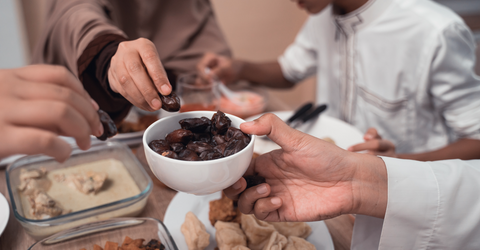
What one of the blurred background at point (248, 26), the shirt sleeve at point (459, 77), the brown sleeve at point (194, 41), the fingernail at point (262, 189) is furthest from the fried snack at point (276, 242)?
the blurred background at point (248, 26)

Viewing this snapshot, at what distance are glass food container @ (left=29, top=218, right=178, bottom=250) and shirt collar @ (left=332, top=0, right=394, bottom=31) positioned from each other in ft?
4.26

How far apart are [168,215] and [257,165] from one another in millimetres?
290

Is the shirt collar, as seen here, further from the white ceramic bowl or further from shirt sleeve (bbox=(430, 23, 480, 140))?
the white ceramic bowl

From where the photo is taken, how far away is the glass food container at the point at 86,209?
0.84 meters

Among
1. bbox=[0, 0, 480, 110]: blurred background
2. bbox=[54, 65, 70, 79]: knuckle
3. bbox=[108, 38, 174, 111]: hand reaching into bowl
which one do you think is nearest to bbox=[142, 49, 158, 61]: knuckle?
bbox=[108, 38, 174, 111]: hand reaching into bowl

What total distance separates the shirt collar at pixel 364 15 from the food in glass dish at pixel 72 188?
1.23 m

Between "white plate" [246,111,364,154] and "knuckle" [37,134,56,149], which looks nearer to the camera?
"knuckle" [37,134,56,149]

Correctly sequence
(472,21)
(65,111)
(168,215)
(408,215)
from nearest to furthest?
(65,111)
(408,215)
(168,215)
(472,21)

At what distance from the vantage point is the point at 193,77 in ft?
4.92

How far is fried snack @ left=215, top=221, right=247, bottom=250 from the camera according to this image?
82cm

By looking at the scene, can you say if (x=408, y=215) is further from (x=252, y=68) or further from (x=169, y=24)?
(x=169, y=24)

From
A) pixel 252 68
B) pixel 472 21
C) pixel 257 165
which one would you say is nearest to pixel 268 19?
pixel 252 68

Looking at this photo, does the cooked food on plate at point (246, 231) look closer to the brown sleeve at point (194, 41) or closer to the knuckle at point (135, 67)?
the knuckle at point (135, 67)

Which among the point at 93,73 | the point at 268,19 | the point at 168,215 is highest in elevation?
the point at 93,73
